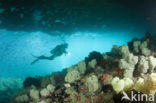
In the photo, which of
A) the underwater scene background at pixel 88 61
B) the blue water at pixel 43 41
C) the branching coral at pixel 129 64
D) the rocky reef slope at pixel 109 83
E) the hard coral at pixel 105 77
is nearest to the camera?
the rocky reef slope at pixel 109 83

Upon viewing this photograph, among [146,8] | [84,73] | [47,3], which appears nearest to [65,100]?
[84,73]

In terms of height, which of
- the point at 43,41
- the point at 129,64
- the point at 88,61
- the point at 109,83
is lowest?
the point at 109,83

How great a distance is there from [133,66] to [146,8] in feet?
54.6

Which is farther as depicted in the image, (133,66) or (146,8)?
(146,8)

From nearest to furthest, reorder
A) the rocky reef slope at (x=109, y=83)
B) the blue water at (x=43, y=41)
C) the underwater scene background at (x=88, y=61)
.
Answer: the rocky reef slope at (x=109, y=83), the underwater scene background at (x=88, y=61), the blue water at (x=43, y=41)

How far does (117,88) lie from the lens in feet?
14.0

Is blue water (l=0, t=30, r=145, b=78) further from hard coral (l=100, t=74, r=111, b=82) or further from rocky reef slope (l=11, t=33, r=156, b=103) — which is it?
hard coral (l=100, t=74, r=111, b=82)

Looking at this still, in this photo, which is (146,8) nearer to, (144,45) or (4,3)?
(144,45)

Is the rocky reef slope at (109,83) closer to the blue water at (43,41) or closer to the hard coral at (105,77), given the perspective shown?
the hard coral at (105,77)

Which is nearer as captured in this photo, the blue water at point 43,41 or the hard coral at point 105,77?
the hard coral at point 105,77

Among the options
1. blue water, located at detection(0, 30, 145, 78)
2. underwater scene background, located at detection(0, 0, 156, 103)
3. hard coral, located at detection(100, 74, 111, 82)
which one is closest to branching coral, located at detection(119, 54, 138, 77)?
underwater scene background, located at detection(0, 0, 156, 103)

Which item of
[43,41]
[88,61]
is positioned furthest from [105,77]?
[43,41]

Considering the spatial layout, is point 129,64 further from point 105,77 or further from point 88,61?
point 88,61

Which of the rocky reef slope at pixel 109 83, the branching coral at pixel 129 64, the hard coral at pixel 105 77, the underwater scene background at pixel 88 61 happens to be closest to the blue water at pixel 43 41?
the underwater scene background at pixel 88 61
